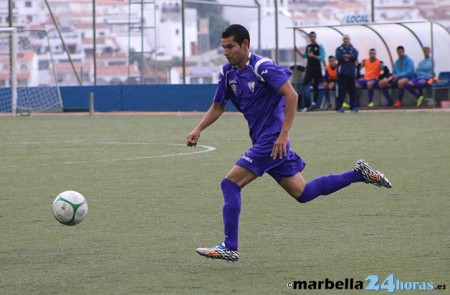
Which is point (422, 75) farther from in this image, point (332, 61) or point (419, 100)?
point (332, 61)

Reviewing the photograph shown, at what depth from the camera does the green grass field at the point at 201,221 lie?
7.27 meters

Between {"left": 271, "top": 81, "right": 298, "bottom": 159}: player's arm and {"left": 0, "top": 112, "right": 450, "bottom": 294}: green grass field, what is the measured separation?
2.43 ft

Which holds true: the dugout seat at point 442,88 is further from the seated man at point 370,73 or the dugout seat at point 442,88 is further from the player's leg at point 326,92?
the player's leg at point 326,92

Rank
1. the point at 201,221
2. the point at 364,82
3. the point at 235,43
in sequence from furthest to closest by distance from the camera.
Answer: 1. the point at 364,82
2. the point at 201,221
3. the point at 235,43

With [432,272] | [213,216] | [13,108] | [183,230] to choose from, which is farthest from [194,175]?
[13,108]

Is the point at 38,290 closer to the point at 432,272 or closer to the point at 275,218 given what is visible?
the point at 432,272

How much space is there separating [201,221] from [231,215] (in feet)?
6.83

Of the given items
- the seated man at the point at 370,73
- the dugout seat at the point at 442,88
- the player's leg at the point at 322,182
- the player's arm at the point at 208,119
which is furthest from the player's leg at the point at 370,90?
the player's arm at the point at 208,119

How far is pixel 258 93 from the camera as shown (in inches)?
320

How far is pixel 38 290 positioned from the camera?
685 cm

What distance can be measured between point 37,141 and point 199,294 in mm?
14315

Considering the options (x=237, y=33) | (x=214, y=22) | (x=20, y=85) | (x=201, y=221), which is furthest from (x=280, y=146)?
(x=214, y=22)

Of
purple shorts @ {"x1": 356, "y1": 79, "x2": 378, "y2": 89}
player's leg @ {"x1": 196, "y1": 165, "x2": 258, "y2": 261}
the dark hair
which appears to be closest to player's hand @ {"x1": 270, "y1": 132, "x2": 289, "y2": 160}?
player's leg @ {"x1": 196, "y1": 165, "x2": 258, "y2": 261}

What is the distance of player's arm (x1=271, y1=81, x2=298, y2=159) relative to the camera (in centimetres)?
791
